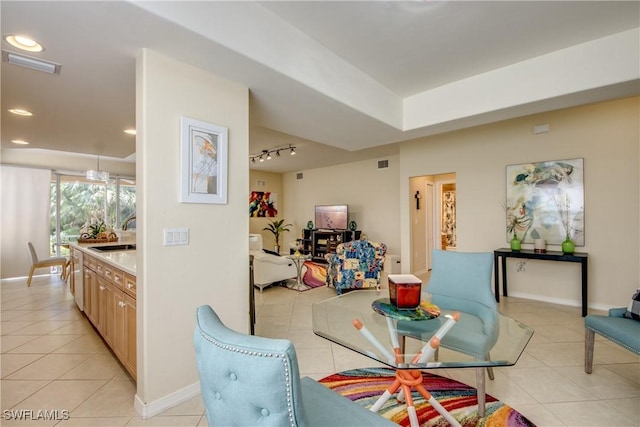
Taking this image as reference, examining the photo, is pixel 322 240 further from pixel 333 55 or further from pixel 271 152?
pixel 333 55

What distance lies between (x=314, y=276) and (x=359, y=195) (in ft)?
8.56

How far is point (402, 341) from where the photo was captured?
201 centimetres

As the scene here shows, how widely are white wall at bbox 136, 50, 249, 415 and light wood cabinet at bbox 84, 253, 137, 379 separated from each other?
325mm

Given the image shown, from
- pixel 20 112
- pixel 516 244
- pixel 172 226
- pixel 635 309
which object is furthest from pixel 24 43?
pixel 516 244

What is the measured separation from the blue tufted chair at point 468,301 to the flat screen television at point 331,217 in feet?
15.6

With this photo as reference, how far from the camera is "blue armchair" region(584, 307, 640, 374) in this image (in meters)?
1.85

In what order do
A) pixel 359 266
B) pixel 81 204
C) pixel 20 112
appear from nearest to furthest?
pixel 20 112 → pixel 359 266 → pixel 81 204

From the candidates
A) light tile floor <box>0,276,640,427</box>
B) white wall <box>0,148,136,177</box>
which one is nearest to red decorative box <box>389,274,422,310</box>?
light tile floor <box>0,276,640,427</box>

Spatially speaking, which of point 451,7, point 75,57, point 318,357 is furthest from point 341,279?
point 75,57

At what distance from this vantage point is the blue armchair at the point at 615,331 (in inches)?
72.9

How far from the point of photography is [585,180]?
369 cm

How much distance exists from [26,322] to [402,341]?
13.9 ft

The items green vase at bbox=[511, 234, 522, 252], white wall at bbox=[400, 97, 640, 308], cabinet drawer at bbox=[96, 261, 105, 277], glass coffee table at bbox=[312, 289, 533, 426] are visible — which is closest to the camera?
glass coffee table at bbox=[312, 289, 533, 426]

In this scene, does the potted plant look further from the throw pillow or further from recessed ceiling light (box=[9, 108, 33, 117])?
the throw pillow
